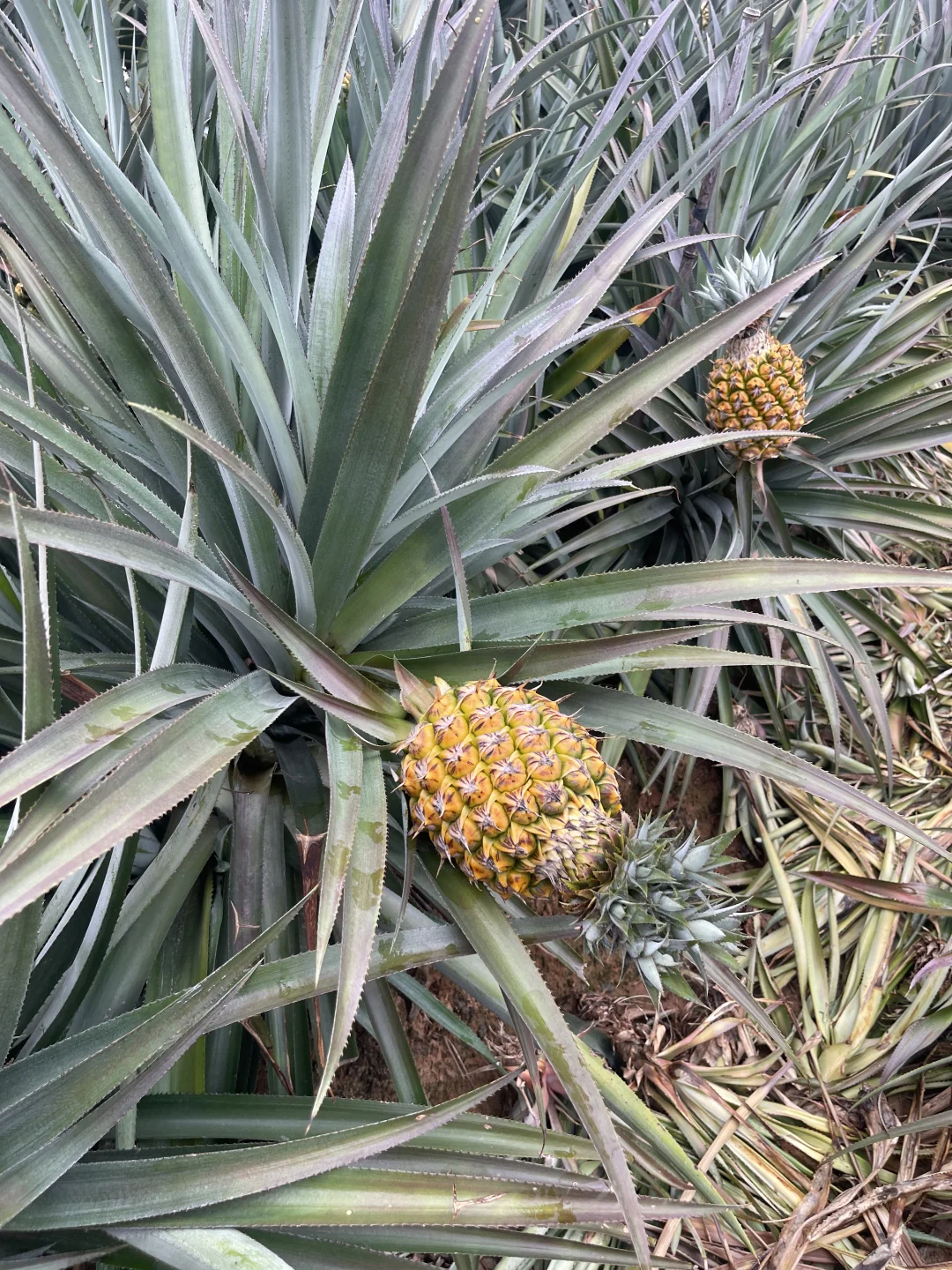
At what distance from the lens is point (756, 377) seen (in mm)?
1611

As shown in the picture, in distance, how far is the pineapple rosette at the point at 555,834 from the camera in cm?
74

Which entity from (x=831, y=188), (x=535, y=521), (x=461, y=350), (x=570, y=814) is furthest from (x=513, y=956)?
(x=831, y=188)

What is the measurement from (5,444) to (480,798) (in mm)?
602

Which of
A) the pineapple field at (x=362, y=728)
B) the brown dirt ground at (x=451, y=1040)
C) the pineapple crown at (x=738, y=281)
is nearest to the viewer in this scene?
the pineapple field at (x=362, y=728)

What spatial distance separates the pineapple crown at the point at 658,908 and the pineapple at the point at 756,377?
1.07 meters

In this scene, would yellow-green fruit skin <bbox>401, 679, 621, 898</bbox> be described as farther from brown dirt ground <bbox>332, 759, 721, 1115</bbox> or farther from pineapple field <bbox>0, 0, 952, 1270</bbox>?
brown dirt ground <bbox>332, 759, 721, 1115</bbox>

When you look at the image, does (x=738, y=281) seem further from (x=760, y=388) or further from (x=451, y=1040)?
(x=451, y=1040)

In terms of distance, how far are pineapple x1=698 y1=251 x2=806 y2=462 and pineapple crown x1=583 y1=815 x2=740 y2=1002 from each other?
107 cm

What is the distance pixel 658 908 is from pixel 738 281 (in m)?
1.32

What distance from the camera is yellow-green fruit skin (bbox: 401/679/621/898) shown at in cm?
75

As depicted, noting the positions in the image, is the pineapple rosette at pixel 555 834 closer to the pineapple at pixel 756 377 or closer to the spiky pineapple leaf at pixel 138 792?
the spiky pineapple leaf at pixel 138 792

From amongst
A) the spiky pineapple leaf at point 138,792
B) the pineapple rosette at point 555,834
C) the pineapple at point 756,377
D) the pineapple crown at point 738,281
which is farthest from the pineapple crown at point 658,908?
the pineapple crown at point 738,281

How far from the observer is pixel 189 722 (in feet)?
2.39

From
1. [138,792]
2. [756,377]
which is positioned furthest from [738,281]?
[138,792]
